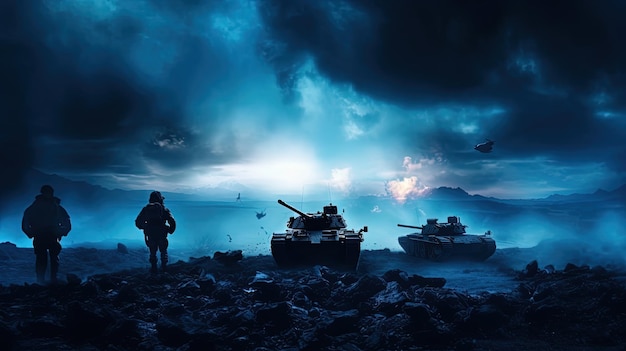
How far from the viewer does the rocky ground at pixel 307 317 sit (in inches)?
286

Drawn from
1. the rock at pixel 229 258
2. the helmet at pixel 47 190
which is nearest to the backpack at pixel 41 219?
the helmet at pixel 47 190

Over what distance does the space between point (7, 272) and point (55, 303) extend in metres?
8.76

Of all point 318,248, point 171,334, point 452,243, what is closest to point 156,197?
point 318,248

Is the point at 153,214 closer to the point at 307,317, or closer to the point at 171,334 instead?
the point at 171,334

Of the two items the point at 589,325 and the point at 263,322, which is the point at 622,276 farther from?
the point at 263,322

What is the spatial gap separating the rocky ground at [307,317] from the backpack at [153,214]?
8.58 feet

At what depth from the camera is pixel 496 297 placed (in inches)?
362

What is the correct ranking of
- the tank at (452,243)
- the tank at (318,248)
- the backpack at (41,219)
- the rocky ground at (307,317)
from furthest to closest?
Answer: the tank at (452,243)
the tank at (318,248)
the backpack at (41,219)
the rocky ground at (307,317)

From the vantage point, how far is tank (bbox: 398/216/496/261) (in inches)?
758

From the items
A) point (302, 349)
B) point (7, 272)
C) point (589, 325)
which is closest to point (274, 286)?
point (302, 349)

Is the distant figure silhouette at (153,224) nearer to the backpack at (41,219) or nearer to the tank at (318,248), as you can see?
the backpack at (41,219)

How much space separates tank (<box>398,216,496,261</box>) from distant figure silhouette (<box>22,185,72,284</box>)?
1653 centimetres

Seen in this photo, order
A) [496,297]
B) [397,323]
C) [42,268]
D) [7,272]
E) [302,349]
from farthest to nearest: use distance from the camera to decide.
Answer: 1. [7,272]
2. [42,268]
3. [496,297]
4. [397,323]
5. [302,349]

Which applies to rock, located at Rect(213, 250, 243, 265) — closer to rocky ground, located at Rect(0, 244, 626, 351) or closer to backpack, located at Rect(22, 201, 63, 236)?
rocky ground, located at Rect(0, 244, 626, 351)
